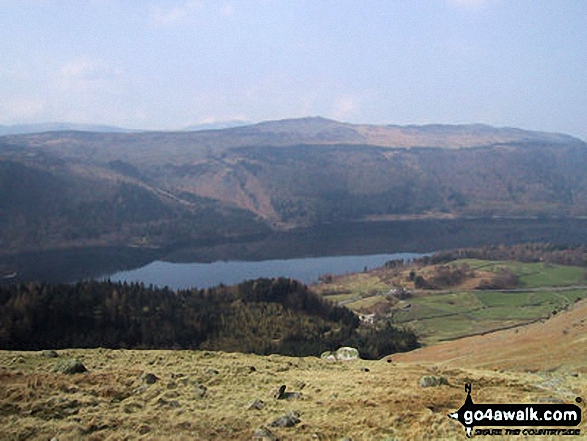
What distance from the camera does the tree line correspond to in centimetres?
7769

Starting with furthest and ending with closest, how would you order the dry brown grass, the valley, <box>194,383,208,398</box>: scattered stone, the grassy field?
the grassy field
<box>194,383,208,398</box>: scattered stone
the valley
the dry brown grass

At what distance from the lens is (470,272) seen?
157 meters

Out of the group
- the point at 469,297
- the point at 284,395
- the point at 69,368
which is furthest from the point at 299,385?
the point at 469,297

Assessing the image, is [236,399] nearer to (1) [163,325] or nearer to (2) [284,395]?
→ (2) [284,395]

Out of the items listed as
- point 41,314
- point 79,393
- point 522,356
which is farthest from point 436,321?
point 79,393

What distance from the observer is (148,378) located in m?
24.7

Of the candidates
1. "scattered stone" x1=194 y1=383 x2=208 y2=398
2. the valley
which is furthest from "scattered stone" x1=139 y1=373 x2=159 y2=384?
"scattered stone" x1=194 y1=383 x2=208 y2=398

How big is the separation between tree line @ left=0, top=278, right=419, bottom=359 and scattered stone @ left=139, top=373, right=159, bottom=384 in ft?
172

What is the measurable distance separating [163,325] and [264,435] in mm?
71206

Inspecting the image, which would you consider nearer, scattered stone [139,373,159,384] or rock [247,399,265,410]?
rock [247,399,265,410]

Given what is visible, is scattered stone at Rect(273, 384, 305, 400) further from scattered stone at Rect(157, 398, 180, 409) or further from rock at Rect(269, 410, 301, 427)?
scattered stone at Rect(157, 398, 180, 409)

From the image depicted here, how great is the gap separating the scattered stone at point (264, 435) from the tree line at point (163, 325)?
58.8 meters

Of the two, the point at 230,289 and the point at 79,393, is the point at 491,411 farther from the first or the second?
the point at 230,289

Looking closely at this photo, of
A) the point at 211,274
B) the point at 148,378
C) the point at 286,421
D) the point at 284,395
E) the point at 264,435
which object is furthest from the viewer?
the point at 211,274
